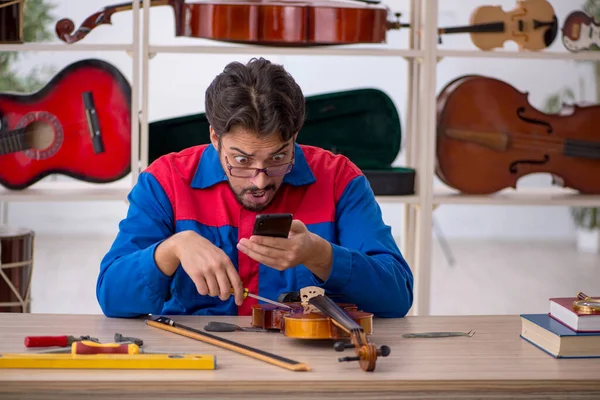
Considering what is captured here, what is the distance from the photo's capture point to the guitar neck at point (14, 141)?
Answer: 3164 millimetres

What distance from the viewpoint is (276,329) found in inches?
66.6

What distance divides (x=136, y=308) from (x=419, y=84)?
1.81 m

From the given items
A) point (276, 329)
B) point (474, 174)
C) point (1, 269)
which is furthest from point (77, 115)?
point (276, 329)

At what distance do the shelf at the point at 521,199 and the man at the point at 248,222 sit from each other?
1203 millimetres

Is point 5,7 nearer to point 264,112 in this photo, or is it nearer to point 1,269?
point 1,269

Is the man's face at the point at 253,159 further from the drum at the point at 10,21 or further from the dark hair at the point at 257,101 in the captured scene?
the drum at the point at 10,21

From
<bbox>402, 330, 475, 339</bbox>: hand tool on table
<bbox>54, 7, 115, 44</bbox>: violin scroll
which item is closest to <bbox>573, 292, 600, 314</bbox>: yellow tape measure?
<bbox>402, 330, 475, 339</bbox>: hand tool on table

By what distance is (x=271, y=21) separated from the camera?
2.99m

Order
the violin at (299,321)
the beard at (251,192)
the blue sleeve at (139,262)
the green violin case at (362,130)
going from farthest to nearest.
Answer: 1. the green violin case at (362,130)
2. the beard at (251,192)
3. the blue sleeve at (139,262)
4. the violin at (299,321)

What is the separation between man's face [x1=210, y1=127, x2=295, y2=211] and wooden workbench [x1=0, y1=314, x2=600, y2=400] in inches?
14.8

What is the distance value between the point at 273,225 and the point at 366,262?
0.31 metres

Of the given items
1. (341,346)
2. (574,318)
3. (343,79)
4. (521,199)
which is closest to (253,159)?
(341,346)

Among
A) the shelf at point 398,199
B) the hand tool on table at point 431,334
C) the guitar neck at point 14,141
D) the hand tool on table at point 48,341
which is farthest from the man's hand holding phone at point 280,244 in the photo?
the guitar neck at point 14,141

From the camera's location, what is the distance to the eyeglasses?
188cm
